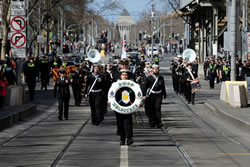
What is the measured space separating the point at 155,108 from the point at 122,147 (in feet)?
16.1

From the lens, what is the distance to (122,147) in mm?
14633

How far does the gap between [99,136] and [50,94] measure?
20.0 m

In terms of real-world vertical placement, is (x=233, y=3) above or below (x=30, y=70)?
above

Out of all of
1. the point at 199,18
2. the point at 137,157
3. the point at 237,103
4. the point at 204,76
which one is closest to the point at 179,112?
the point at 237,103

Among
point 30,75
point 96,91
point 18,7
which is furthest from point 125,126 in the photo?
point 30,75

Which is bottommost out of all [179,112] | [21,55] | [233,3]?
[179,112]

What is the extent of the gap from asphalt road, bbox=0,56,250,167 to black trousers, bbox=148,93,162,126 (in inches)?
12.2

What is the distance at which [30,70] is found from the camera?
104 ft

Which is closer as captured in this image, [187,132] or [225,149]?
[225,149]

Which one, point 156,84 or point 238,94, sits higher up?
point 156,84

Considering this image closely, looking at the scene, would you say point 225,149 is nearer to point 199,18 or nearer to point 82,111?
point 82,111

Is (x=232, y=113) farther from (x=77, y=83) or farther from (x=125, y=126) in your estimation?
(x=125, y=126)

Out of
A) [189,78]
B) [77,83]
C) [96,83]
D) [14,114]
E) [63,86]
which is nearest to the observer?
[96,83]

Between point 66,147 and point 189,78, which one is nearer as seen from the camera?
point 66,147
